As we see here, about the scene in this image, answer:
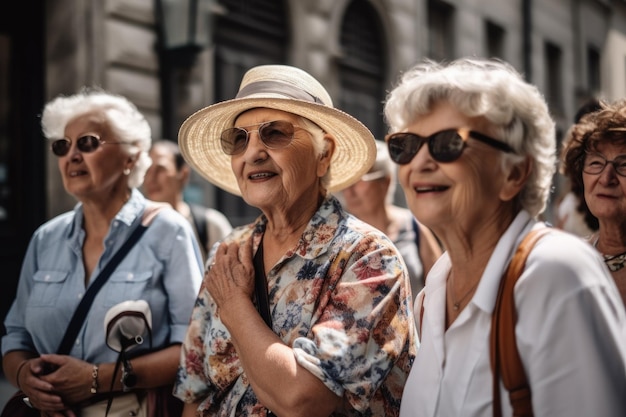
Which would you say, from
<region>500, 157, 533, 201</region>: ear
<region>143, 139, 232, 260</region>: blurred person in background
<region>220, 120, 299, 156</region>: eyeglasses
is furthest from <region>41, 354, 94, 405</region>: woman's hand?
<region>143, 139, 232, 260</region>: blurred person in background

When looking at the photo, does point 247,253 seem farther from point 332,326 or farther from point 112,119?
point 112,119

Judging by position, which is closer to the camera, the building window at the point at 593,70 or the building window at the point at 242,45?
the building window at the point at 242,45

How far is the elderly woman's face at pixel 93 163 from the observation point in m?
3.09

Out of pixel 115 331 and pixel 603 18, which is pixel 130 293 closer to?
pixel 115 331

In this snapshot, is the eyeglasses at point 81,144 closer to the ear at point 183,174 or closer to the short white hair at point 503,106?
the short white hair at point 503,106

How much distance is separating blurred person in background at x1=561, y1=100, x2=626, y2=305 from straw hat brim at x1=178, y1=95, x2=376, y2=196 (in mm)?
804

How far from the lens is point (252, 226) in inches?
104

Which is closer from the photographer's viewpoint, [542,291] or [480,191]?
[542,291]

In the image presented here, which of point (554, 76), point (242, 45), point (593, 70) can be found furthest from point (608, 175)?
point (593, 70)

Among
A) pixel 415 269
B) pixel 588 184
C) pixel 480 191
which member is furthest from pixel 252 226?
pixel 415 269

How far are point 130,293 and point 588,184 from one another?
71.5 inches

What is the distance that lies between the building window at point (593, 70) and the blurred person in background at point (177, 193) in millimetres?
15958

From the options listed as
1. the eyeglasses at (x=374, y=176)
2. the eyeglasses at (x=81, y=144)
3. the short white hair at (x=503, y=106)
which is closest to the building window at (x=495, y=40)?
the eyeglasses at (x=374, y=176)

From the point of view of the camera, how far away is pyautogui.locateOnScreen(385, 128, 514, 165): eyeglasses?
5.99ft
